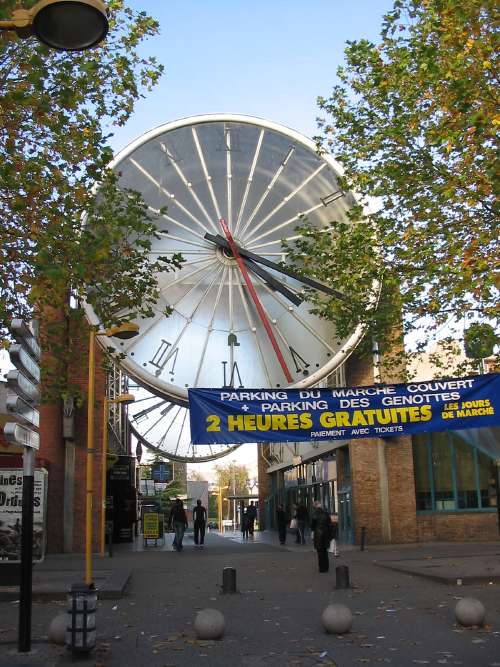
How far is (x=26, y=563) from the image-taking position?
9.09 m

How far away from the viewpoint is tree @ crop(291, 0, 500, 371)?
1496cm

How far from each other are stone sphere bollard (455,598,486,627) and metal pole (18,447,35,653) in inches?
213

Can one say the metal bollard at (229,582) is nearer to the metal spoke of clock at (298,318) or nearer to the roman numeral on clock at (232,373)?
the roman numeral on clock at (232,373)

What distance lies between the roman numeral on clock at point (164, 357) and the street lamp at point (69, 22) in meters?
20.9

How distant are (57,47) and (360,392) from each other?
15037 mm

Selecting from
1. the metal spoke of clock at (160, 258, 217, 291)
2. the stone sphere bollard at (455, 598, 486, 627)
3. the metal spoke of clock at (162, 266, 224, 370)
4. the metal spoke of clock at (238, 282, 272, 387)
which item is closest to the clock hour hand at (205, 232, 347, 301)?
the metal spoke of clock at (160, 258, 217, 291)

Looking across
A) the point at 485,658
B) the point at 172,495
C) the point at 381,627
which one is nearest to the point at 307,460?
the point at 381,627

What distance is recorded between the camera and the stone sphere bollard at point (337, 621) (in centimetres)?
982

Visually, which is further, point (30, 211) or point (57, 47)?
point (30, 211)

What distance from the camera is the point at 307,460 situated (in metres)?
37.1

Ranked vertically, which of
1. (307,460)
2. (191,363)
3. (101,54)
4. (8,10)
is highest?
(101,54)

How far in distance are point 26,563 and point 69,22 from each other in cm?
605

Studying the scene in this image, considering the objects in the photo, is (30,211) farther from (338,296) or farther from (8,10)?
(338,296)

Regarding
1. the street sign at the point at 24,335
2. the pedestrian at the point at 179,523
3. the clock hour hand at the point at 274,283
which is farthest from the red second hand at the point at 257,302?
the street sign at the point at 24,335
